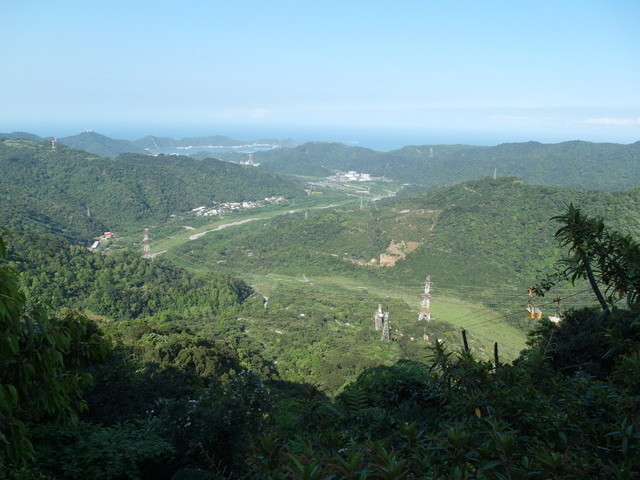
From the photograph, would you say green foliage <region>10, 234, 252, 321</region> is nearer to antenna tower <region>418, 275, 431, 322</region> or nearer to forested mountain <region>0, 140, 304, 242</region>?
antenna tower <region>418, 275, 431, 322</region>

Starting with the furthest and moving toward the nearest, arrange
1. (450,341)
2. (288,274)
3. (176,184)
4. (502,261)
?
(176,184), (288,274), (502,261), (450,341)

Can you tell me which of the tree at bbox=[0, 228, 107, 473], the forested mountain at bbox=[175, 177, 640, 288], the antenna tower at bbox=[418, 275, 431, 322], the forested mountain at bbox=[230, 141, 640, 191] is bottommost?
the antenna tower at bbox=[418, 275, 431, 322]

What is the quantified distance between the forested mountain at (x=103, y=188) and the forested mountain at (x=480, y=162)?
33244 mm

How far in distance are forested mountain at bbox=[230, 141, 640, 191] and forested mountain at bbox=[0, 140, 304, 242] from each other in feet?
109

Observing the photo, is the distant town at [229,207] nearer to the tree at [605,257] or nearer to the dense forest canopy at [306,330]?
the dense forest canopy at [306,330]

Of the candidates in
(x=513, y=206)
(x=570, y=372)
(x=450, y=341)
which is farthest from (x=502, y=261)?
(x=570, y=372)

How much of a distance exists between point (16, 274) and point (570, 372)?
8.01 m

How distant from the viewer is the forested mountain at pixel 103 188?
46.7m

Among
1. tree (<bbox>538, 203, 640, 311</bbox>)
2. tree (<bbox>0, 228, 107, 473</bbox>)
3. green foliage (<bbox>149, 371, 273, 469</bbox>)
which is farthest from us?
green foliage (<bbox>149, 371, 273, 469</bbox>)

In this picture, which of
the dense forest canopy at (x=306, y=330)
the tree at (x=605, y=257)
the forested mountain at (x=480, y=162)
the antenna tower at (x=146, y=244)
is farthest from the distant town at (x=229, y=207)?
the tree at (x=605, y=257)

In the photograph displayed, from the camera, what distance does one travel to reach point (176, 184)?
2576 inches

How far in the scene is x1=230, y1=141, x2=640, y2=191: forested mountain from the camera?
71125 mm

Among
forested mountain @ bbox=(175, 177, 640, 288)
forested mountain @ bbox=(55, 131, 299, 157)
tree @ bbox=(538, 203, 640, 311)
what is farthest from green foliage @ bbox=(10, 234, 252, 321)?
forested mountain @ bbox=(55, 131, 299, 157)

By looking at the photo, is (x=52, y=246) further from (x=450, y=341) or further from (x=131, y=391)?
(x=450, y=341)
